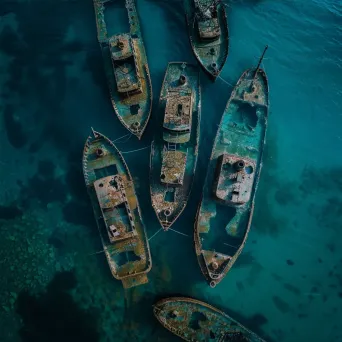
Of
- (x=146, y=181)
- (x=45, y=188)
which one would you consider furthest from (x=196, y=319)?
(x=45, y=188)

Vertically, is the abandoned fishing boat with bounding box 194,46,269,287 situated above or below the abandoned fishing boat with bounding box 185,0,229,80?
below

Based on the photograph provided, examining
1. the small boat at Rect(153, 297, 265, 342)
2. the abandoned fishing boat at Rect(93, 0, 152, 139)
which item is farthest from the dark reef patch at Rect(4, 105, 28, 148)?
the small boat at Rect(153, 297, 265, 342)

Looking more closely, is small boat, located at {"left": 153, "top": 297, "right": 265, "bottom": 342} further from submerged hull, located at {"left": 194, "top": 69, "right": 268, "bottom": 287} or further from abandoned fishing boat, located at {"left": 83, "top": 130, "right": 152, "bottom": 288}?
abandoned fishing boat, located at {"left": 83, "top": 130, "right": 152, "bottom": 288}

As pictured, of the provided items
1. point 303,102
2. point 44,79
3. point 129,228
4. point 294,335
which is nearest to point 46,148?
point 44,79

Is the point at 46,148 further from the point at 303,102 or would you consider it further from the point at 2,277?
the point at 303,102

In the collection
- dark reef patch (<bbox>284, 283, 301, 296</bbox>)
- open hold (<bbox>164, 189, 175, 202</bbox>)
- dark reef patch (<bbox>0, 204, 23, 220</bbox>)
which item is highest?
open hold (<bbox>164, 189, 175, 202</bbox>)

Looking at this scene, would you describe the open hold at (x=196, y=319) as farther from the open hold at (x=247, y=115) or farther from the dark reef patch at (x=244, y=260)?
the open hold at (x=247, y=115)

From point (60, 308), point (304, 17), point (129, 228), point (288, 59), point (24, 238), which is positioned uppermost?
point (304, 17)
